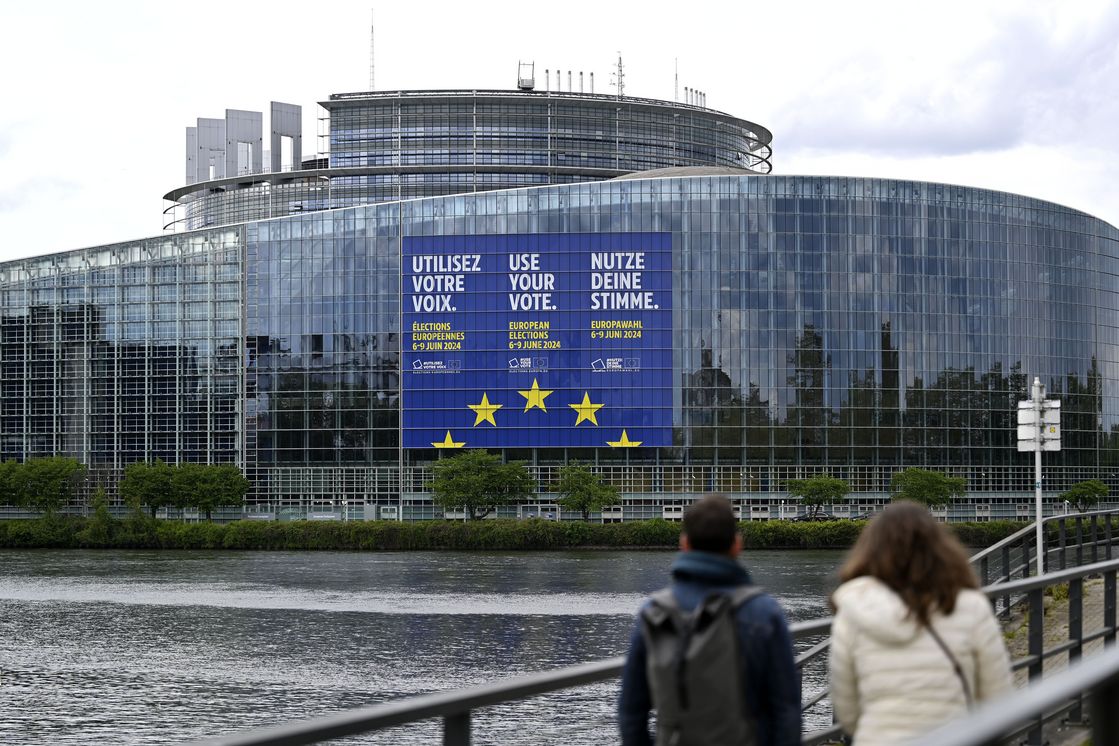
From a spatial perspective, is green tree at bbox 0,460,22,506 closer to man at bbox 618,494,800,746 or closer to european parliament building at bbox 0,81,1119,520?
european parliament building at bbox 0,81,1119,520

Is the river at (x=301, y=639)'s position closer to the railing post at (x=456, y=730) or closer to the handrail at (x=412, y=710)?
the handrail at (x=412, y=710)

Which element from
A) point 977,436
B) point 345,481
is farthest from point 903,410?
point 345,481

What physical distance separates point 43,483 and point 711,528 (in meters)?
118

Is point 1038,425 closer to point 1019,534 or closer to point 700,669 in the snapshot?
point 1019,534

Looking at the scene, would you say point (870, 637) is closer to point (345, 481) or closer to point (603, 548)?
point (603, 548)

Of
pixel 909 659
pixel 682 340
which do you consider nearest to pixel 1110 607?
pixel 909 659

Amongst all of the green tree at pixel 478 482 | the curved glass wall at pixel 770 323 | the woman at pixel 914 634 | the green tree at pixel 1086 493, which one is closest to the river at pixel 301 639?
the green tree at pixel 478 482

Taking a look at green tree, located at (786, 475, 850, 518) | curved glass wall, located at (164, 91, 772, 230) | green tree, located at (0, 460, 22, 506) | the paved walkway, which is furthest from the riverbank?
the paved walkway

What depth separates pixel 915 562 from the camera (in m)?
6.59

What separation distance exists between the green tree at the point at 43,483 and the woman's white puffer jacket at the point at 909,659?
116541 mm

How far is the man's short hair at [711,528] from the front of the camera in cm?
676

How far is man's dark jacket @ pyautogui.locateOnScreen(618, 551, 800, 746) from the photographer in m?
6.66

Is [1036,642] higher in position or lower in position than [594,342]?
lower

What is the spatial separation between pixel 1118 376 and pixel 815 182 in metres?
36.2
